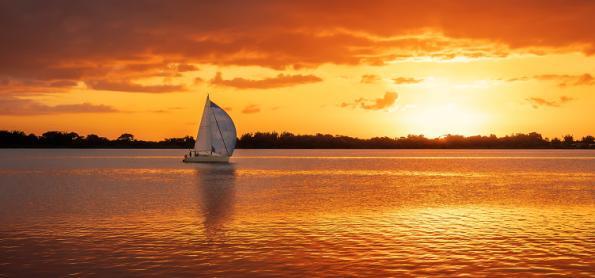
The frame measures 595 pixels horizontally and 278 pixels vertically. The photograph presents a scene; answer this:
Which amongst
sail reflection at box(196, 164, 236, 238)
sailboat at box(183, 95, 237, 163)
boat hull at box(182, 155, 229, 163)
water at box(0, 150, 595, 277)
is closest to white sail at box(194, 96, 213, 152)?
sailboat at box(183, 95, 237, 163)

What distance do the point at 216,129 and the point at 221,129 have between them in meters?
0.88

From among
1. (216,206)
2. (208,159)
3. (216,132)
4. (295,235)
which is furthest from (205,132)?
(295,235)

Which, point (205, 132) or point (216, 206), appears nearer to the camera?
point (216, 206)

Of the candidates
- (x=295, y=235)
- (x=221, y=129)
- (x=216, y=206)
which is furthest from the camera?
(x=221, y=129)

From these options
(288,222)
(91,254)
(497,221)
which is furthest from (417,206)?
(91,254)

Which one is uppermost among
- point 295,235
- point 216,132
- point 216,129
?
point 216,129

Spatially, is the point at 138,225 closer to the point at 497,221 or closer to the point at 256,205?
the point at 256,205

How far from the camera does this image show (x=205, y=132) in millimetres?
111875

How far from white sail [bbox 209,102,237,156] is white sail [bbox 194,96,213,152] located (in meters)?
0.62

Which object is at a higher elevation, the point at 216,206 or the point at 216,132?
the point at 216,132

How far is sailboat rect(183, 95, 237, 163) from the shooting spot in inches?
4365

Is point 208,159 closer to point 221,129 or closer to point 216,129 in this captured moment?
point 216,129

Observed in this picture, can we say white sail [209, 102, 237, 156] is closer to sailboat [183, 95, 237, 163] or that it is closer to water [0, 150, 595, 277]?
sailboat [183, 95, 237, 163]

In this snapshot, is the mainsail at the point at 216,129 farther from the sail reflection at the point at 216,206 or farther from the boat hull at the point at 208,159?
the sail reflection at the point at 216,206
